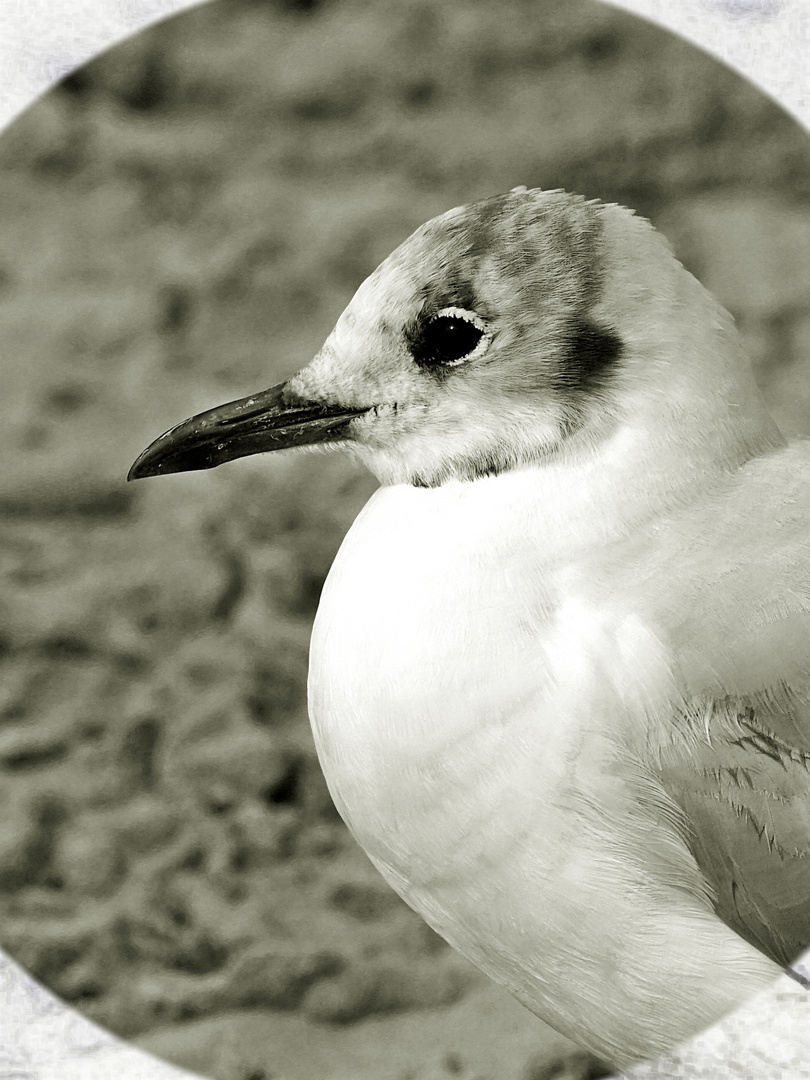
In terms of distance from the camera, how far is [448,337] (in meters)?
1.27

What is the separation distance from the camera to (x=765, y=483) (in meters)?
1.30

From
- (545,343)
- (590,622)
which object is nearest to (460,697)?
(590,622)

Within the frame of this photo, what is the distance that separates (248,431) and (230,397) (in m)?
1.60

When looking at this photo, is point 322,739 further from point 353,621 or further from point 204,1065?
point 204,1065

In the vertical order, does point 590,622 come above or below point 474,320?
below

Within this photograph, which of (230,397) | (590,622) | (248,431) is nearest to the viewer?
(590,622)

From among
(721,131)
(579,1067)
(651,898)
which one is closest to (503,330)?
(651,898)

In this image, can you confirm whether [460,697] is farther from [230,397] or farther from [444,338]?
[230,397]

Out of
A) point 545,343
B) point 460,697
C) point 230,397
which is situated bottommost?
point 460,697

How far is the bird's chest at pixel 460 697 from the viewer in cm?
121

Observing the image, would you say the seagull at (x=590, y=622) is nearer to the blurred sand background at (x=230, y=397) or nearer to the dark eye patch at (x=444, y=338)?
the dark eye patch at (x=444, y=338)

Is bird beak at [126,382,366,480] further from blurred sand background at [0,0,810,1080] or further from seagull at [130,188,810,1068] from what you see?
blurred sand background at [0,0,810,1080]

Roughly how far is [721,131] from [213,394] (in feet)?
4.88

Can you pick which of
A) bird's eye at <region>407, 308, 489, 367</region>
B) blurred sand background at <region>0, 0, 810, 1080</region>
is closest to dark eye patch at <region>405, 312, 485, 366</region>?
bird's eye at <region>407, 308, 489, 367</region>
